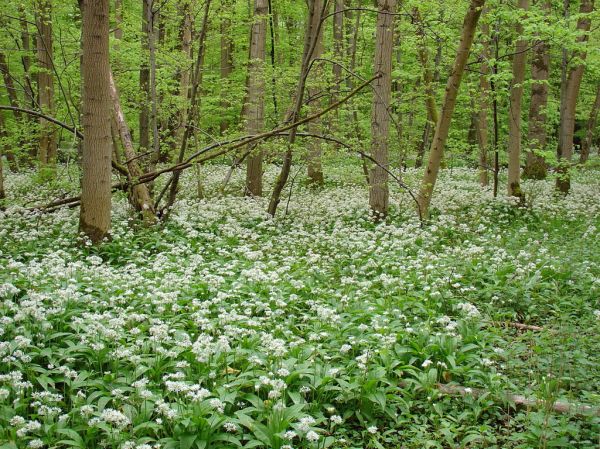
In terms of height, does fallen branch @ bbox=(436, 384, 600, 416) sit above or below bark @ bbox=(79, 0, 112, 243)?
below

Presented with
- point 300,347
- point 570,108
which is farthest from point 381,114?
point 570,108

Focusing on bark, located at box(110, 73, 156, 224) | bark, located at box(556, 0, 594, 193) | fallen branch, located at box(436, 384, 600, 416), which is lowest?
fallen branch, located at box(436, 384, 600, 416)

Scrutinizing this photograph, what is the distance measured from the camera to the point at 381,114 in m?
11.9

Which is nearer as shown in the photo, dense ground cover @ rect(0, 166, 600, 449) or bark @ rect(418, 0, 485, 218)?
dense ground cover @ rect(0, 166, 600, 449)

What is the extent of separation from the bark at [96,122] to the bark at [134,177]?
1675mm

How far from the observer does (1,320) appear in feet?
16.4

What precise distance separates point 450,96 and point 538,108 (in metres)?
8.05

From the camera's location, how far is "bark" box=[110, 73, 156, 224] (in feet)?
36.5

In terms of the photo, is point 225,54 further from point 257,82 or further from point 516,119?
point 516,119

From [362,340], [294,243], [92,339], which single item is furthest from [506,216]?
[92,339]

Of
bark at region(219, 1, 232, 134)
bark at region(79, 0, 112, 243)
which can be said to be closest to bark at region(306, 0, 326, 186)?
bark at region(219, 1, 232, 134)

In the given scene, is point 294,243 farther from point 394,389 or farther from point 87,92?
point 394,389

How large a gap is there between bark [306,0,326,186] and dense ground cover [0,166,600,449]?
15.2 ft

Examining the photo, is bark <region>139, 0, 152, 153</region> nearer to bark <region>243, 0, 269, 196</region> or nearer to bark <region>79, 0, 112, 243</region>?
bark <region>243, 0, 269, 196</region>
